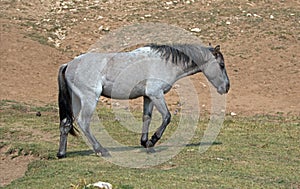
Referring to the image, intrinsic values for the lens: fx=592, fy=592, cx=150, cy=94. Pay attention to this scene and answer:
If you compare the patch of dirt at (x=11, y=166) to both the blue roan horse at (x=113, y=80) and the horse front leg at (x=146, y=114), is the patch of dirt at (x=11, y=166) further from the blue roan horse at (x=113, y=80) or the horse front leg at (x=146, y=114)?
the horse front leg at (x=146, y=114)

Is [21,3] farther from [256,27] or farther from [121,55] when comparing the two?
[121,55]

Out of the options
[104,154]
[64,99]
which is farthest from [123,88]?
[104,154]

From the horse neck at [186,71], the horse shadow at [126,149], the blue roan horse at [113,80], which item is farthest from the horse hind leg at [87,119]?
the horse neck at [186,71]

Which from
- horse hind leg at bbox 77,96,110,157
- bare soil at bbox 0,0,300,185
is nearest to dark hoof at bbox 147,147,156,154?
horse hind leg at bbox 77,96,110,157

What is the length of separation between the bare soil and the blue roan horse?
7249 mm

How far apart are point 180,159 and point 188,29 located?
17.1 metres

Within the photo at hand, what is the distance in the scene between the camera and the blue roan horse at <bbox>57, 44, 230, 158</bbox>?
32.7 ft

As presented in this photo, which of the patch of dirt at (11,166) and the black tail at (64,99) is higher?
the black tail at (64,99)

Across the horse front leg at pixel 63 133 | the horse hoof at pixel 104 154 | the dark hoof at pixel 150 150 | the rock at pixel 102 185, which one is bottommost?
the dark hoof at pixel 150 150

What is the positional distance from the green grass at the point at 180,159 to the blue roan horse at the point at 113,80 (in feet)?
2.26

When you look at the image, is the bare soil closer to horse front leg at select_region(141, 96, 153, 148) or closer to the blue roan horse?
horse front leg at select_region(141, 96, 153, 148)

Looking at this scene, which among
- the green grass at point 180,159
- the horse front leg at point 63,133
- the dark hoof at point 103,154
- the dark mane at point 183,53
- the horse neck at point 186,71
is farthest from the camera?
the horse neck at point 186,71

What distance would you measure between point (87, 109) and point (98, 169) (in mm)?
1342

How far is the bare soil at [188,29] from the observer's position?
63.0ft
